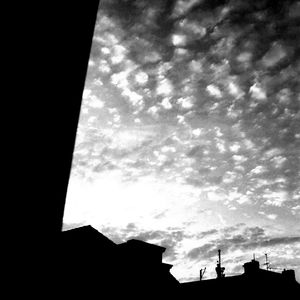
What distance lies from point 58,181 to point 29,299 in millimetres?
629

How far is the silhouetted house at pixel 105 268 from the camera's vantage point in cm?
1627

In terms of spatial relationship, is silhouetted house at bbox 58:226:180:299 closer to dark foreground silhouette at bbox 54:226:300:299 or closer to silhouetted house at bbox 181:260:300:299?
dark foreground silhouette at bbox 54:226:300:299

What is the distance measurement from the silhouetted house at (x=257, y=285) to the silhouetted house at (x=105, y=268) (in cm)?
695

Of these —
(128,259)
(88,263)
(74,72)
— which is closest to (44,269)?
(74,72)

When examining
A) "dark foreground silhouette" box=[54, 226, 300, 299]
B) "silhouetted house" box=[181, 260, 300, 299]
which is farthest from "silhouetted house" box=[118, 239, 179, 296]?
"silhouetted house" box=[181, 260, 300, 299]

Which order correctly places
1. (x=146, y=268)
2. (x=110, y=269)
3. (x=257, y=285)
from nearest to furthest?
(x=110, y=269) < (x=146, y=268) < (x=257, y=285)

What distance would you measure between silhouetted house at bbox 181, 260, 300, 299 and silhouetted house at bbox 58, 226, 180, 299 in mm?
6953

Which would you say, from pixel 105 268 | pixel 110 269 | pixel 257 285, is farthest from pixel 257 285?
pixel 105 268

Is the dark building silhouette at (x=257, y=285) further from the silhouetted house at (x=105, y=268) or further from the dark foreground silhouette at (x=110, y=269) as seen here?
the silhouetted house at (x=105, y=268)

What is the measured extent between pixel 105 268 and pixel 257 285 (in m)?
14.3

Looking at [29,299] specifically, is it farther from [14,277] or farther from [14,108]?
[14,108]

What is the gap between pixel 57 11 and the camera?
2.04 meters

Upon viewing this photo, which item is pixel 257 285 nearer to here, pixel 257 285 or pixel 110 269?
pixel 257 285

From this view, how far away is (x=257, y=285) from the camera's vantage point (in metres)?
25.1
